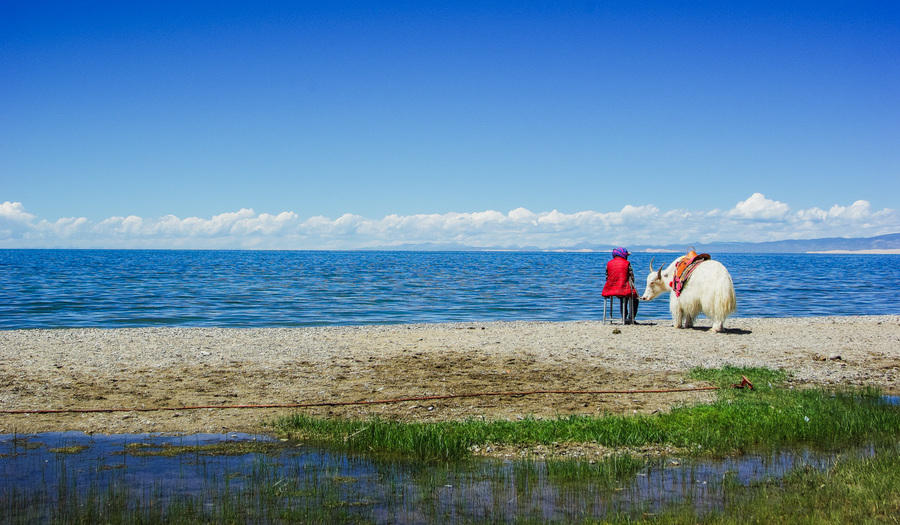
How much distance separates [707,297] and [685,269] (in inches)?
43.0

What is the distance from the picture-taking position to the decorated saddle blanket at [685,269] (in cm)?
1869

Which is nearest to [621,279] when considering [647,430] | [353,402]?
[353,402]

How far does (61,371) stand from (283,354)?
4057 mm

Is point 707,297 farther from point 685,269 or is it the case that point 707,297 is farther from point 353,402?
point 353,402

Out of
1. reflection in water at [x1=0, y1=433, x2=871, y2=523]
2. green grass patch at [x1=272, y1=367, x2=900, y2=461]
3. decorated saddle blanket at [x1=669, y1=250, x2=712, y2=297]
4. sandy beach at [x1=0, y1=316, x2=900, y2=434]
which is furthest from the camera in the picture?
decorated saddle blanket at [x1=669, y1=250, x2=712, y2=297]

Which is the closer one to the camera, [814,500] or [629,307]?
[814,500]

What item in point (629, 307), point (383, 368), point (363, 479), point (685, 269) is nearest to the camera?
point (363, 479)

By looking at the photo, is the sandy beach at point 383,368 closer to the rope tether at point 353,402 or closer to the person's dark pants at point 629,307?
the rope tether at point 353,402

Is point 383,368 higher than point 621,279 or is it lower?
lower

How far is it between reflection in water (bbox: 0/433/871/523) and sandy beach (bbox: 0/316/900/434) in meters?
1.01

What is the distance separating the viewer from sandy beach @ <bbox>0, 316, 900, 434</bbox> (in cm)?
961

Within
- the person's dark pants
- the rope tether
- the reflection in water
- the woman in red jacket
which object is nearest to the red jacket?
the woman in red jacket

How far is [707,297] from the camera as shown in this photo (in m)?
18.1

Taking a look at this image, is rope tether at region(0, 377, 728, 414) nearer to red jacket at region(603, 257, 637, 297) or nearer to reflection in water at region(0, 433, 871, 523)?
reflection in water at region(0, 433, 871, 523)
